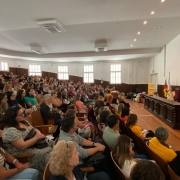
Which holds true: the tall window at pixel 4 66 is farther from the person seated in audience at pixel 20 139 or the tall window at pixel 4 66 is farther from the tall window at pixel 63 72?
the person seated in audience at pixel 20 139

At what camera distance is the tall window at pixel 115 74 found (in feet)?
45.8

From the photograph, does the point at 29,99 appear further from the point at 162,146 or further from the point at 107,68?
the point at 107,68

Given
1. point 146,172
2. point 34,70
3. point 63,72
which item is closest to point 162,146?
point 146,172

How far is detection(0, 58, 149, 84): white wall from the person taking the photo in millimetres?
12945

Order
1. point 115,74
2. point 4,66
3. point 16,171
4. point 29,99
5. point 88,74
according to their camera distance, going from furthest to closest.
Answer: point 88,74, point 115,74, point 4,66, point 29,99, point 16,171

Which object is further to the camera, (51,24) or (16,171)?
(51,24)

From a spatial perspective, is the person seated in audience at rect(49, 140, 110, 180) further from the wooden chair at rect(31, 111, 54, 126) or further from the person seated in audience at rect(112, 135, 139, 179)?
the wooden chair at rect(31, 111, 54, 126)

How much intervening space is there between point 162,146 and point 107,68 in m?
12.4

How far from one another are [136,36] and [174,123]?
435 centimetres

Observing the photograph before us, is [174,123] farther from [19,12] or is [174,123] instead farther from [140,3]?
[19,12]

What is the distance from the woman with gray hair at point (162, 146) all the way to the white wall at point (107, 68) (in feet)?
38.5

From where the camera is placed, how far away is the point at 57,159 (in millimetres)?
1145

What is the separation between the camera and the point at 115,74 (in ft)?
46.2

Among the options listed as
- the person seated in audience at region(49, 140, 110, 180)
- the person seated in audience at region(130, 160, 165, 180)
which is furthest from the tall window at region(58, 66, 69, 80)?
the person seated in audience at region(130, 160, 165, 180)
